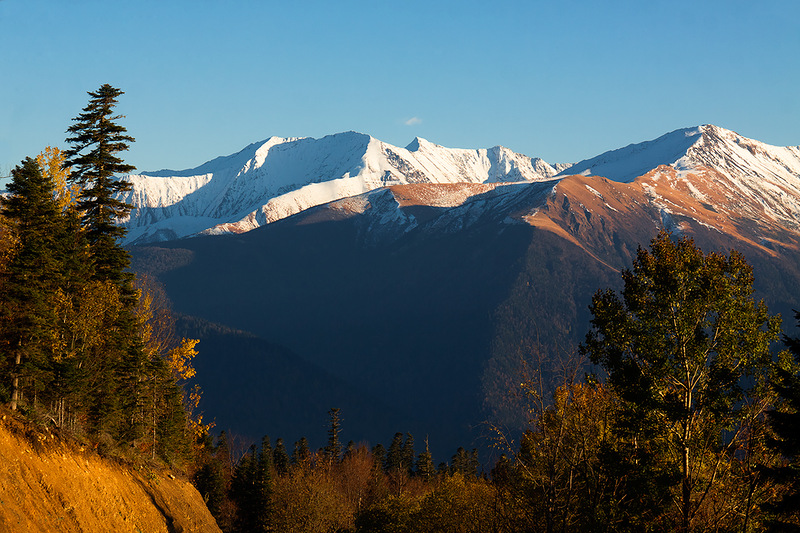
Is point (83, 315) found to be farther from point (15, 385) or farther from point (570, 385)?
point (570, 385)

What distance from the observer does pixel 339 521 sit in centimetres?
6719

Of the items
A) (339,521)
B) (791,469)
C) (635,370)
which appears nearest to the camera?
(791,469)

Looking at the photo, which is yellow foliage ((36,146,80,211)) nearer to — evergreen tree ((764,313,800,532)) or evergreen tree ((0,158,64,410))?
evergreen tree ((0,158,64,410))

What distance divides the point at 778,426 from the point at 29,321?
31.1 metres

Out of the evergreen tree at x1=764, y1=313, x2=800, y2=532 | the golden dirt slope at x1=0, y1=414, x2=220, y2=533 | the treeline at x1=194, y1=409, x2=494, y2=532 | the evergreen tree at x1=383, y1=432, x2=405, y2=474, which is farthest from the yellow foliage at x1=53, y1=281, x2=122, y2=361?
the evergreen tree at x1=383, y1=432, x2=405, y2=474

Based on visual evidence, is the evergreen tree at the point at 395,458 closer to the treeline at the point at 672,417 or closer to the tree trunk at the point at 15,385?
the tree trunk at the point at 15,385

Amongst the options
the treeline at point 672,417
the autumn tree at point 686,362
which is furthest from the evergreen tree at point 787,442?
the autumn tree at point 686,362

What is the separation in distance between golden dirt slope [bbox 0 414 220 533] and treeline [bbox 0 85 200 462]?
2029mm

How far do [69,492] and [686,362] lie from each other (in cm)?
2425

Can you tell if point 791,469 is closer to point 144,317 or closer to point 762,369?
point 762,369

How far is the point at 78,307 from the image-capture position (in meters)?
39.2

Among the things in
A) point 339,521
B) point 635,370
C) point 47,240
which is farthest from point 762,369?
point 339,521

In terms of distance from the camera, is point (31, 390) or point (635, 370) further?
point (31, 390)

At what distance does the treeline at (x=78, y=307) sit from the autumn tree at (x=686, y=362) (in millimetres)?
24829
